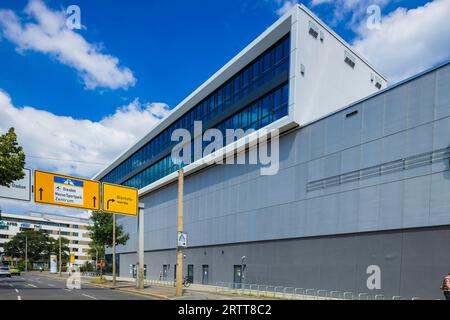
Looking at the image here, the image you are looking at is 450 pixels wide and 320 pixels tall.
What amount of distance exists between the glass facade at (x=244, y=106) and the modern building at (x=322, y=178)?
5.6 inches

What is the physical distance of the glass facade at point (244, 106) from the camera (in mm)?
30031

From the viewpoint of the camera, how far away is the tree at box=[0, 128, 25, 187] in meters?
23.7

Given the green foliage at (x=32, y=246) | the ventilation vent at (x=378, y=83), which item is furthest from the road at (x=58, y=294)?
the green foliage at (x=32, y=246)

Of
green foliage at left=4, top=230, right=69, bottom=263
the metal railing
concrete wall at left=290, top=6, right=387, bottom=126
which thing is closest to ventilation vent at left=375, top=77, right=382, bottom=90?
concrete wall at left=290, top=6, right=387, bottom=126

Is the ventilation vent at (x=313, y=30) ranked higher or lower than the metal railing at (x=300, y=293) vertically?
higher

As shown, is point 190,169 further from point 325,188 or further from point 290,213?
point 325,188

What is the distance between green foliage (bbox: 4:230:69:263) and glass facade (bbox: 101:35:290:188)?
75.5 meters

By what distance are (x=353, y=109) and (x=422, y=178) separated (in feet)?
20.7

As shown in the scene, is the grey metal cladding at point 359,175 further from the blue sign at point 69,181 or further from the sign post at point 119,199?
the blue sign at point 69,181

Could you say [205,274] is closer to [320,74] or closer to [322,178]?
[322,178]

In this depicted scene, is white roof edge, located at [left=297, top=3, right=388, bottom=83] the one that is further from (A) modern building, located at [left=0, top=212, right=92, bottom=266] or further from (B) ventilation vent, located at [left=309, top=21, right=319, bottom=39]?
(A) modern building, located at [left=0, top=212, right=92, bottom=266]

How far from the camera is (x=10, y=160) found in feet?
78.4

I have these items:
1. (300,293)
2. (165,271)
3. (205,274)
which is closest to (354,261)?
(300,293)

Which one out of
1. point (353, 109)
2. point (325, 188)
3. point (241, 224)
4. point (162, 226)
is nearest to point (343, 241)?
point (325, 188)
